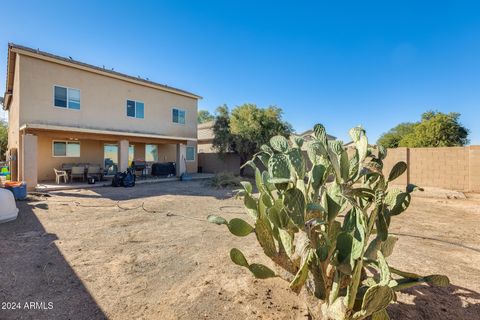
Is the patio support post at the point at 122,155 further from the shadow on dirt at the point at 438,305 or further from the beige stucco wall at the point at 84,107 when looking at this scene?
the shadow on dirt at the point at 438,305

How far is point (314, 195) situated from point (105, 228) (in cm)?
489

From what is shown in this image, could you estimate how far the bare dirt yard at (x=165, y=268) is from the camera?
2.29 metres

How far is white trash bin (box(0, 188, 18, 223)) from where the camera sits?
5193 mm

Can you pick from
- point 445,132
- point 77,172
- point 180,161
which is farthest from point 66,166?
point 445,132

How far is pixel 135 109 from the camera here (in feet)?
47.2

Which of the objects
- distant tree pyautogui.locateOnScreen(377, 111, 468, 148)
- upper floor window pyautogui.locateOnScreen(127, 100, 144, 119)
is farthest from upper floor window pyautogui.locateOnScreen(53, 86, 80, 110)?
distant tree pyautogui.locateOnScreen(377, 111, 468, 148)

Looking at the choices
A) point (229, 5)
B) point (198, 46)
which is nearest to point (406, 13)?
point (229, 5)

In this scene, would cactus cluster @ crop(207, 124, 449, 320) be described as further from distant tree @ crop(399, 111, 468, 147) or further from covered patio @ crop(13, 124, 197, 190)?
distant tree @ crop(399, 111, 468, 147)

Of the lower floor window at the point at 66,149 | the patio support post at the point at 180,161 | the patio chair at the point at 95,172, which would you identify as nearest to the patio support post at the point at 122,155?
the patio chair at the point at 95,172

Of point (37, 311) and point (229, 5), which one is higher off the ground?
point (229, 5)

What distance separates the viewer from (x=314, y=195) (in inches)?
81.2

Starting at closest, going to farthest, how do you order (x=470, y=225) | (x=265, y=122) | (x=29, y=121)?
(x=470, y=225), (x=29, y=121), (x=265, y=122)

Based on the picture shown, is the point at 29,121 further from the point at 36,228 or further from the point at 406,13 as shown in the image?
the point at 406,13

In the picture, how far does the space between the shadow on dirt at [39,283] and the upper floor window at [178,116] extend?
508 inches
